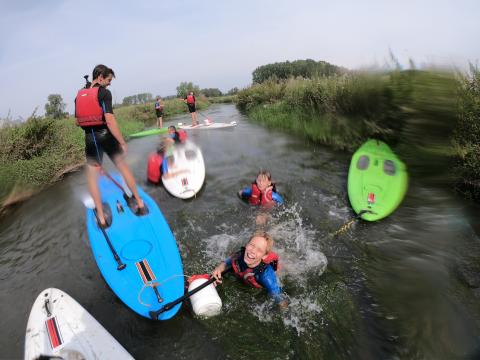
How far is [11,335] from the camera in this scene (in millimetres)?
3027

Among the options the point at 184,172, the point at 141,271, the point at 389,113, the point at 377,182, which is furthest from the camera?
the point at 184,172

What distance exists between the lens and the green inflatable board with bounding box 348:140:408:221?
4.55 m

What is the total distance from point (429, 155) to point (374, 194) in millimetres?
1095

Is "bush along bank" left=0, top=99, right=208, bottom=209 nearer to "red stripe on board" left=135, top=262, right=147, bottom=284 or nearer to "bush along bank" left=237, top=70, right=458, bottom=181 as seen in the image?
"red stripe on board" left=135, top=262, right=147, bottom=284

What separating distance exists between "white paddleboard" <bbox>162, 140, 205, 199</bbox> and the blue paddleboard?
1319 mm

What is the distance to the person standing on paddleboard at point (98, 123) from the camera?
10.8 ft

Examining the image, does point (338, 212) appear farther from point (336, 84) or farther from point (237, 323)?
point (336, 84)

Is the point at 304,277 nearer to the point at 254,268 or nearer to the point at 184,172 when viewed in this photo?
the point at 254,268

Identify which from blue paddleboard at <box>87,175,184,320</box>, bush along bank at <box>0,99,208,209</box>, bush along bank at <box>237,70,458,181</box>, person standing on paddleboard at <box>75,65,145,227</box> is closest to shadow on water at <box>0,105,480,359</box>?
blue paddleboard at <box>87,175,184,320</box>

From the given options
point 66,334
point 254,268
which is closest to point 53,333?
point 66,334

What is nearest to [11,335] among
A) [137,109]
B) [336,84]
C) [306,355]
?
[306,355]

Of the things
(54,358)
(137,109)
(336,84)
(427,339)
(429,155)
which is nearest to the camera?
(54,358)

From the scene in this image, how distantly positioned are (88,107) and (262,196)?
3020 mm

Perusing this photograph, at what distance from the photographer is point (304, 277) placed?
3529mm
